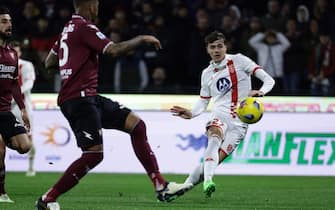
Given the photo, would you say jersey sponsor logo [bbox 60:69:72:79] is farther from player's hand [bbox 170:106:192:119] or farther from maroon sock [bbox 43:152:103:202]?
player's hand [bbox 170:106:192:119]

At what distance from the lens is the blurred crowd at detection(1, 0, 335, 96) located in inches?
804

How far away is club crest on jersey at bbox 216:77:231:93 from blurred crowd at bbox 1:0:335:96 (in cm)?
671

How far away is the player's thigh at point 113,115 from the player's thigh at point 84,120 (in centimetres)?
24

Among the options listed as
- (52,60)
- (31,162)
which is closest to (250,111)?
(52,60)

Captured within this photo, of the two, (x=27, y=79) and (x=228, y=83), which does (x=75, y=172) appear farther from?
(x=27, y=79)

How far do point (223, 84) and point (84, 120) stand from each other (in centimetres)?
347

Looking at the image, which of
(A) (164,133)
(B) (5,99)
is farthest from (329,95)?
(B) (5,99)

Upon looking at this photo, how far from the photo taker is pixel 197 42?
20.5 m

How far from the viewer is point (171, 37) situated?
68.4 ft

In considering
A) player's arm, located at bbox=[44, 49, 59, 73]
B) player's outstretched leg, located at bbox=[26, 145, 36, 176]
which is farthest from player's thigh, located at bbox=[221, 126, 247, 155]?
player's outstretched leg, located at bbox=[26, 145, 36, 176]

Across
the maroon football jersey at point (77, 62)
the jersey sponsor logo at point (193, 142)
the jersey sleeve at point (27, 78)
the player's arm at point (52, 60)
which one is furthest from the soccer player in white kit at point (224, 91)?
the jersey sponsor logo at point (193, 142)

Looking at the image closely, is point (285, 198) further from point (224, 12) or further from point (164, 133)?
point (224, 12)

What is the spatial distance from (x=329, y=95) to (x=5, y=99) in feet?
29.2

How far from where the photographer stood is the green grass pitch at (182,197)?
1162 cm
